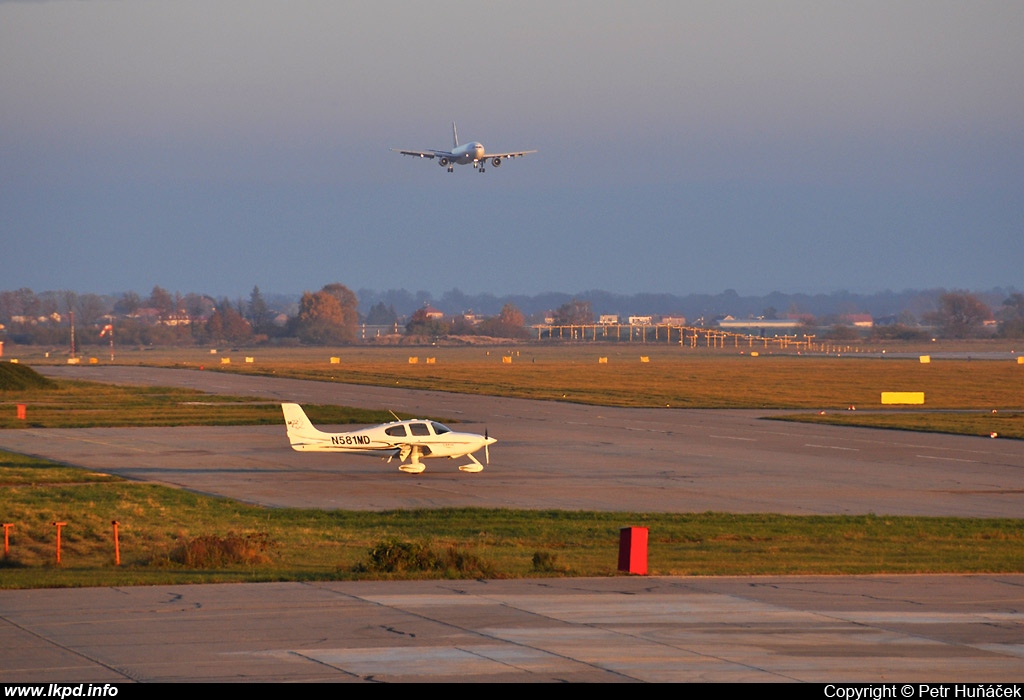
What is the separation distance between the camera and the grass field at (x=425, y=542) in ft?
77.3

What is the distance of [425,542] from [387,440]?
16.4 metres

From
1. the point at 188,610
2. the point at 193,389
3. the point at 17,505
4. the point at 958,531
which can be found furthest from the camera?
the point at 193,389

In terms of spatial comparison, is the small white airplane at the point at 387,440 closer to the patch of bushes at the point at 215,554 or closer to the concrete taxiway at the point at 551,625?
the concrete taxiway at the point at 551,625

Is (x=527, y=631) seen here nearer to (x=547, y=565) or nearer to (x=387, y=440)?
(x=547, y=565)

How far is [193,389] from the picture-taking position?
93.1m

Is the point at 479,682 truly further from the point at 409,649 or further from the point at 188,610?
the point at 188,610

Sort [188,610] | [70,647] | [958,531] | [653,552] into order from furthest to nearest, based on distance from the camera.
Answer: [958,531] → [653,552] → [188,610] → [70,647]

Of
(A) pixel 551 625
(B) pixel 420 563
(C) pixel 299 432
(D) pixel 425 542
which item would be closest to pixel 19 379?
(C) pixel 299 432

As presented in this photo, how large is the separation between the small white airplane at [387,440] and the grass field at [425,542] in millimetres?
5244

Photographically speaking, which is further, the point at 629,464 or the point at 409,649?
the point at 629,464

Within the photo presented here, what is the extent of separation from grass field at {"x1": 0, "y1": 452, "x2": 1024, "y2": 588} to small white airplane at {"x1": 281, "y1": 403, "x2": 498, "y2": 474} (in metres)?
5.24

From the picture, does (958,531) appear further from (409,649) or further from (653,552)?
(409,649)

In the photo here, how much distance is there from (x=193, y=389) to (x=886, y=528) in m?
69.7

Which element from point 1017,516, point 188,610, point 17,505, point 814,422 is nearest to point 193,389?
point 814,422
